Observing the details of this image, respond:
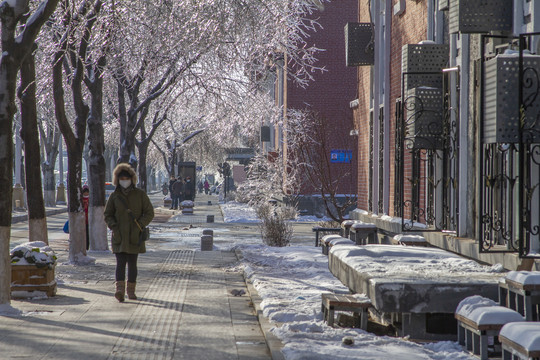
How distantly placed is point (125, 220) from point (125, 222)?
0.09 feet

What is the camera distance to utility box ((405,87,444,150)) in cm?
1115

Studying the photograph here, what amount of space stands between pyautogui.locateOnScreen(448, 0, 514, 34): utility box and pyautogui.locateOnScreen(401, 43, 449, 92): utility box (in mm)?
2111

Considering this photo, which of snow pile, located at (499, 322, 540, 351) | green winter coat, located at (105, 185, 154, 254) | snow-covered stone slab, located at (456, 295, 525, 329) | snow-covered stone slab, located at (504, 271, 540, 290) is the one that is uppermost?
green winter coat, located at (105, 185, 154, 254)

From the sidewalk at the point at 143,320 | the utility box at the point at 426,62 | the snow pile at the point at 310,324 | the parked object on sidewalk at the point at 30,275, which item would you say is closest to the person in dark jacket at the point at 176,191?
the snow pile at the point at 310,324

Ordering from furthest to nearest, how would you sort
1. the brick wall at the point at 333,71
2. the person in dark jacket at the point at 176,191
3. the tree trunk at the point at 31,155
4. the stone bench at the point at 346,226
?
1. the person in dark jacket at the point at 176,191
2. the brick wall at the point at 333,71
3. the stone bench at the point at 346,226
4. the tree trunk at the point at 31,155

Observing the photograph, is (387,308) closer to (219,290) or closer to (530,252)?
(530,252)

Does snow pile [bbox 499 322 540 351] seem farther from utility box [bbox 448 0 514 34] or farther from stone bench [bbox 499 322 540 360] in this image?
utility box [bbox 448 0 514 34]

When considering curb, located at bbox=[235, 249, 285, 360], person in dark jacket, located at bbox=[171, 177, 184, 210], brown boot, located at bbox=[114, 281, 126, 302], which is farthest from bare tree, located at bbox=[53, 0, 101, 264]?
person in dark jacket, located at bbox=[171, 177, 184, 210]

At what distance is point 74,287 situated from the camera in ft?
40.6

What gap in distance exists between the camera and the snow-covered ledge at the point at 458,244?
8.09 metres

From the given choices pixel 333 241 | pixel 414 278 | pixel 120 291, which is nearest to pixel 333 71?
pixel 333 241

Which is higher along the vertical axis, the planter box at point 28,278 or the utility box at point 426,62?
the utility box at point 426,62

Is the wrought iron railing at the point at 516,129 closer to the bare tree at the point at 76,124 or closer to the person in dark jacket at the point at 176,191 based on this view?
the bare tree at the point at 76,124

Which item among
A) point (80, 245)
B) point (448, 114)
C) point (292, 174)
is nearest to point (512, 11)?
point (448, 114)
